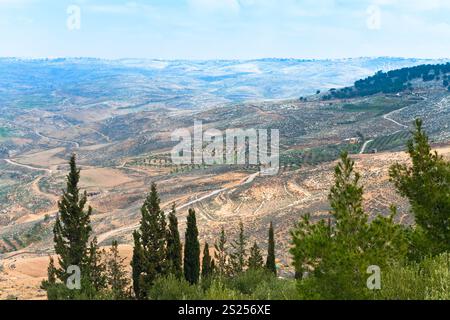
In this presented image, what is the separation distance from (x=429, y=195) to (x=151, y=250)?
14882mm

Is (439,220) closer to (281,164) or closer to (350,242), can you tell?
(350,242)

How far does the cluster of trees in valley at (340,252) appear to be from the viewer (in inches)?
579

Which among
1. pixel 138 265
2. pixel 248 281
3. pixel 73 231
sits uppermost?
pixel 73 231

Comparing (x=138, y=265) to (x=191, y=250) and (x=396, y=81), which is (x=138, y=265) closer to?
(x=191, y=250)

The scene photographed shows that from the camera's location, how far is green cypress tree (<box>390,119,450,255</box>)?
20.4 m

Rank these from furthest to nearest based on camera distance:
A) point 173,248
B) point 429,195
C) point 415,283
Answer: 1. point 173,248
2. point 429,195
3. point 415,283

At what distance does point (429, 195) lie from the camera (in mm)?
20812

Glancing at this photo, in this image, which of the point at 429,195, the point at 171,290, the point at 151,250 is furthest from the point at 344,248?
the point at 151,250

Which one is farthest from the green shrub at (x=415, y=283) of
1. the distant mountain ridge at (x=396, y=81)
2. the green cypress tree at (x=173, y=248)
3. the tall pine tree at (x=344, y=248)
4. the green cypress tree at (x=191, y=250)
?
the distant mountain ridge at (x=396, y=81)

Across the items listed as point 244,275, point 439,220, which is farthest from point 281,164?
point 439,220

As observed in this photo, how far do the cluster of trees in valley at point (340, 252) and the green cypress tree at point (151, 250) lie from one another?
56mm

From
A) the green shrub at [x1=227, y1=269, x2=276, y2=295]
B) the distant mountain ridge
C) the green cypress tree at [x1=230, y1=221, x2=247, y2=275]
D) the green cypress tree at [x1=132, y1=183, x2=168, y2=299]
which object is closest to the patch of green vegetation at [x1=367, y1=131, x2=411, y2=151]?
the distant mountain ridge

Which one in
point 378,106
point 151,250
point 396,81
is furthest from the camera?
point 396,81

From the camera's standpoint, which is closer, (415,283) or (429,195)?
(415,283)
